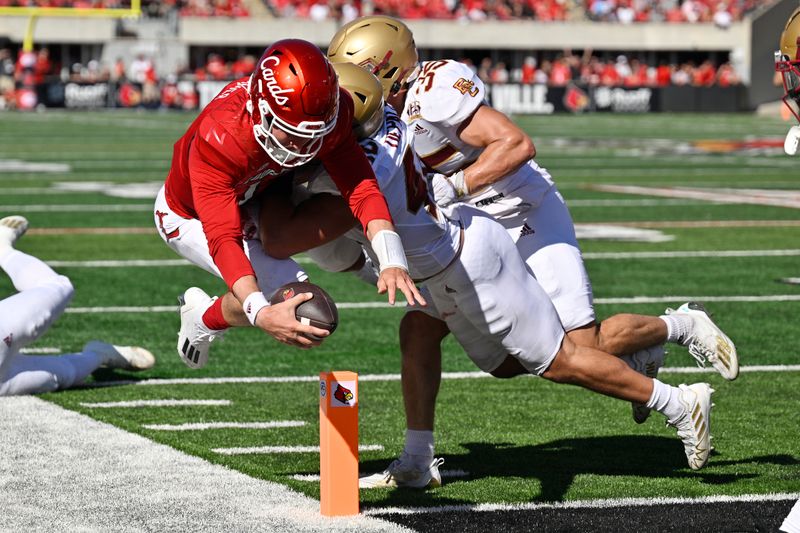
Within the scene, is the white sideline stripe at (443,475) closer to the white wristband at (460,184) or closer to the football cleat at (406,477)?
the football cleat at (406,477)

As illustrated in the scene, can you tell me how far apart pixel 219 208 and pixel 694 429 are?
194 cm

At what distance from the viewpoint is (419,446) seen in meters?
5.34

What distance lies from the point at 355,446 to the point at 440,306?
765 millimetres

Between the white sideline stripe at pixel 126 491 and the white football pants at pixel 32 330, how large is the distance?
1.37 feet

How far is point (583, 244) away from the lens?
492 inches

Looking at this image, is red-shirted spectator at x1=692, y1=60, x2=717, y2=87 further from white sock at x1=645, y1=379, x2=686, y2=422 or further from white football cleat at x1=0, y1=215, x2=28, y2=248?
white sock at x1=645, y1=379, x2=686, y2=422

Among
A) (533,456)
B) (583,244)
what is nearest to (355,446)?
(533,456)

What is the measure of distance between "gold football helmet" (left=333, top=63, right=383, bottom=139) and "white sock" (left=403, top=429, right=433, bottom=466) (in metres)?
1.17

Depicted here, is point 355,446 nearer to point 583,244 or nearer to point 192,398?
point 192,398

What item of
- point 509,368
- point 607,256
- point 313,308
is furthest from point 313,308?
point 607,256

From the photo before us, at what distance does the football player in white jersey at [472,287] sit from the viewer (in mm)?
4883

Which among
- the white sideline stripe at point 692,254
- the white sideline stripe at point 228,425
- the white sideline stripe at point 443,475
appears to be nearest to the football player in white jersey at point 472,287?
the white sideline stripe at point 443,475

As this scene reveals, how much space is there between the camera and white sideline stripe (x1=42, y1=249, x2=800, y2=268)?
36.8ft

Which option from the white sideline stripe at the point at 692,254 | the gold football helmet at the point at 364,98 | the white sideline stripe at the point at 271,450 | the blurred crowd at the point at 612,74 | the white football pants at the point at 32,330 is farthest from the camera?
the blurred crowd at the point at 612,74
